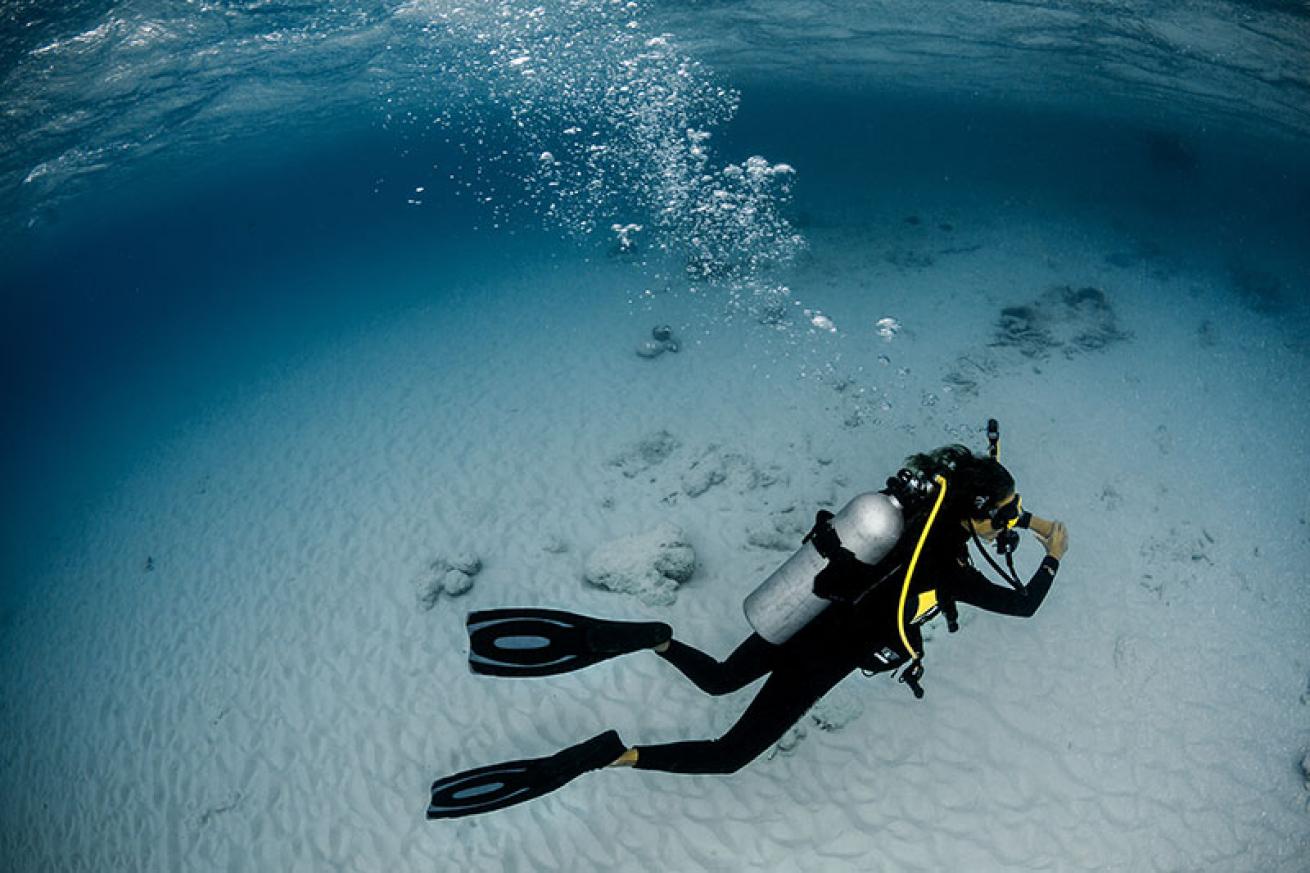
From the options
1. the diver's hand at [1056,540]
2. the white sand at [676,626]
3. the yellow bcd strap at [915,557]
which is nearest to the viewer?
the yellow bcd strap at [915,557]

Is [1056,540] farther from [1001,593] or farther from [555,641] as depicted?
[555,641]

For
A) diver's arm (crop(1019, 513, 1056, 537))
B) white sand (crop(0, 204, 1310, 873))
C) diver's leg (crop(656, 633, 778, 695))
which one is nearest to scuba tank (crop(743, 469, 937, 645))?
diver's leg (crop(656, 633, 778, 695))

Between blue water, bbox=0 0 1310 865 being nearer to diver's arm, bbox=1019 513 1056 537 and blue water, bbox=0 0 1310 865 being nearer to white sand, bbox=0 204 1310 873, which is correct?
white sand, bbox=0 204 1310 873

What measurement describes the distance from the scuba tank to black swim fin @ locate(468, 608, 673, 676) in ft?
2.69

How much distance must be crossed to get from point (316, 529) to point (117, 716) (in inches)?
143

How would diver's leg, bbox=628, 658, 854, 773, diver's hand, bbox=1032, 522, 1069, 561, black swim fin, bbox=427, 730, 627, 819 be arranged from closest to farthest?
diver's leg, bbox=628, 658, 854, 773 < black swim fin, bbox=427, 730, 627, 819 < diver's hand, bbox=1032, 522, 1069, 561

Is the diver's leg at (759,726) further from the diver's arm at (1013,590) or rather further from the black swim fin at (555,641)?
the diver's arm at (1013,590)

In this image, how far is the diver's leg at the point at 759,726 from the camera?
12.5 feet

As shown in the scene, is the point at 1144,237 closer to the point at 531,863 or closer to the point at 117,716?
the point at 531,863

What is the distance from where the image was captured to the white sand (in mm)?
5332

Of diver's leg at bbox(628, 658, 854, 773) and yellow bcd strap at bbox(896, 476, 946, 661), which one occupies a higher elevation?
yellow bcd strap at bbox(896, 476, 946, 661)

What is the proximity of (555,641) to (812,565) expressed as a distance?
1978 mm

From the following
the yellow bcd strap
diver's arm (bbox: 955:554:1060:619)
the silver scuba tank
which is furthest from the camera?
diver's arm (bbox: 955:554:1060:619)

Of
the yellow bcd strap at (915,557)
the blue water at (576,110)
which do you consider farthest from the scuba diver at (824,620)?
the blue water at (576,110)
